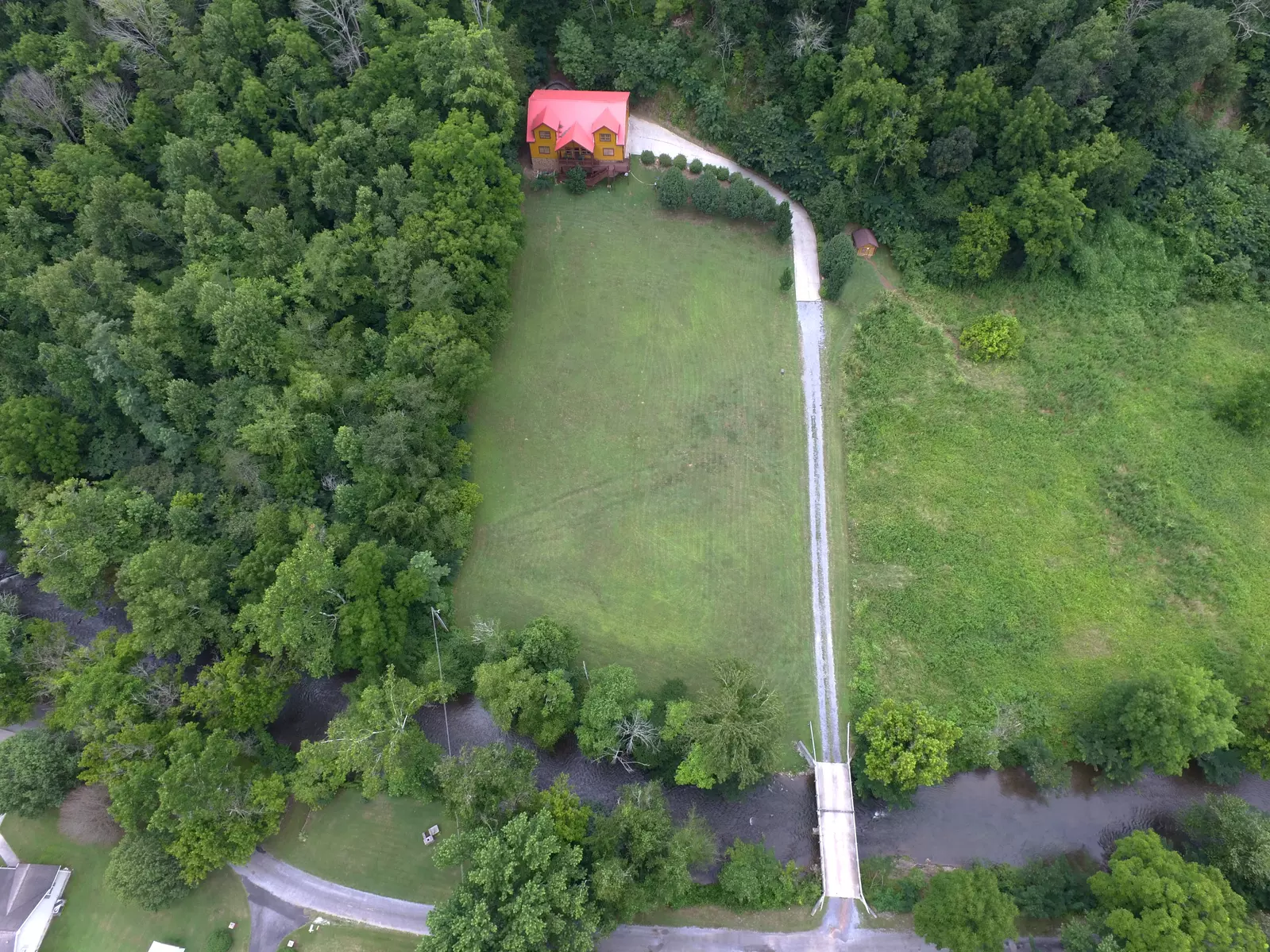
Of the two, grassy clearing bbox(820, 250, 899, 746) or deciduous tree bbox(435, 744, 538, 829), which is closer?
deciduous tree bbox(435, 744, 538, 829)

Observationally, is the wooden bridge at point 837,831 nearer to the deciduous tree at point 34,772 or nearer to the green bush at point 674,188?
the deciduous tree at point 34,772

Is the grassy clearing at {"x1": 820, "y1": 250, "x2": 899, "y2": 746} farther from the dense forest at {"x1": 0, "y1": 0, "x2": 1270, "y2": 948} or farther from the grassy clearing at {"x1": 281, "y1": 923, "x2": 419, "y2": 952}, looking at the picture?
the grassy clearing at {"x1": 281, "y1": 923, "x2": 419, "y2": 952}

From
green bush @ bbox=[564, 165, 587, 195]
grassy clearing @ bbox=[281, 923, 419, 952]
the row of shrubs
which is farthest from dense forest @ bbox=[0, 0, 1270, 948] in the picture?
grassy clearing @ bbox=[281, 923, 419, 952]

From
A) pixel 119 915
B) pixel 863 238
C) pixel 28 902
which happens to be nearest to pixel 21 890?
pixel 28 902

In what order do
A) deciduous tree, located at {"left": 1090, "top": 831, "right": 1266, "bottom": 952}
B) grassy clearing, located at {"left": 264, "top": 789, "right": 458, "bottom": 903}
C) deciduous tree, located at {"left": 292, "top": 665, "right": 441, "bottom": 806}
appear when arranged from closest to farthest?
1. deciduous tree, located at {"left": 1090, "top": 831, "right": 1266, "bottom": 952}
2. deciduous tree, located at {"left": 292, "top": 665, "right": 441, "bottom": 806}
3. grassy clearing, located at {"left": 264, "top": 789, "right": 458, "bottom": 903}

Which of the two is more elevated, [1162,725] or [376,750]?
[1162,725]

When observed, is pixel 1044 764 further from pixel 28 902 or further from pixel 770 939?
pixel 28 902

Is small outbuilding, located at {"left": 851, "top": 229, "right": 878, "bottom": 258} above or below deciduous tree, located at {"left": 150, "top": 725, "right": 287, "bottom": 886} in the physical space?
above
